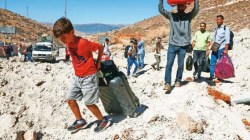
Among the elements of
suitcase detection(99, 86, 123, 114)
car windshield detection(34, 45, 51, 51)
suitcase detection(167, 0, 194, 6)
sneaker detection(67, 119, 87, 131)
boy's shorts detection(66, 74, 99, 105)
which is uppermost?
suitcase detection(167, 0, 194, 6)

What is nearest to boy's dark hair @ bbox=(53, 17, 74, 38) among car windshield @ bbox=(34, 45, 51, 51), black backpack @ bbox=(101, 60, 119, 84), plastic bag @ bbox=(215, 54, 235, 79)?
black backpack @ bbox=(101, 60, 119, 84)

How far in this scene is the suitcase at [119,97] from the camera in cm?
621

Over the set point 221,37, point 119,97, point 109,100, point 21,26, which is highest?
point 21,26

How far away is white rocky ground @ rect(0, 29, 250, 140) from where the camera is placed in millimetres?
5840

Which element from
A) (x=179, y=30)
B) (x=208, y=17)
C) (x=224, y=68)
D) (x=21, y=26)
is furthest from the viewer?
(x=21, y=26)

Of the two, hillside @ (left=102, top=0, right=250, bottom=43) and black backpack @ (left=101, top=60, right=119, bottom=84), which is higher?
hillside @ (left=102, top=0, right=250, bottom=43)

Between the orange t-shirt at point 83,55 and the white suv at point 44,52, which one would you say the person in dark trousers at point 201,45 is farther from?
the white suv at point 44,52

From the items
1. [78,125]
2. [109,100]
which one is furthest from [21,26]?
[78,125]

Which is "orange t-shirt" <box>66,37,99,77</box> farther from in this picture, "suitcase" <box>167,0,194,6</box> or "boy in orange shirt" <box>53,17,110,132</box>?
"suitcase" <box>167,0,194,6</box>

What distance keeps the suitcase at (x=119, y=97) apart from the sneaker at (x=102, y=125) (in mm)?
379

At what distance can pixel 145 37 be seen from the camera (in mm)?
49938

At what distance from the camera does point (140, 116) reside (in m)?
6.46

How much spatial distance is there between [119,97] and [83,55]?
1060 mm

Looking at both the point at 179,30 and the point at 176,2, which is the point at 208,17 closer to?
the point at 179,30
